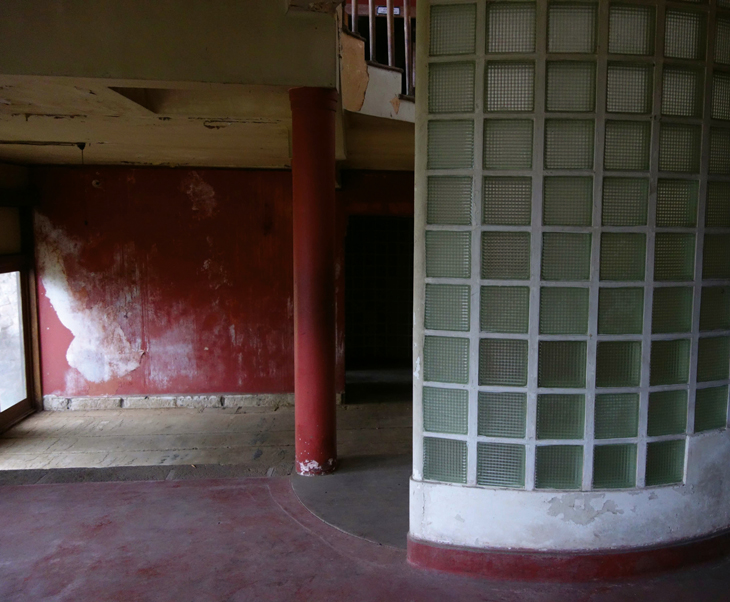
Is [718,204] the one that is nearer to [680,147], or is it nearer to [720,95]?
[680,147]

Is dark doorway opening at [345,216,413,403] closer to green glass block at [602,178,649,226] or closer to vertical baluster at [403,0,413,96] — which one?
vertical baluster at [403,0,413,96]

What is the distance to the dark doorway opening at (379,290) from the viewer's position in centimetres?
1047

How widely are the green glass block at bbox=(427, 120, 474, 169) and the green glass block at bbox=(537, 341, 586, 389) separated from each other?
1.03m

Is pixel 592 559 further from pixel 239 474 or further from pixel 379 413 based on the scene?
pixel 379 413

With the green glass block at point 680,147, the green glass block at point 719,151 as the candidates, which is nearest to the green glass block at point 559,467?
the green glass block at point 680,147

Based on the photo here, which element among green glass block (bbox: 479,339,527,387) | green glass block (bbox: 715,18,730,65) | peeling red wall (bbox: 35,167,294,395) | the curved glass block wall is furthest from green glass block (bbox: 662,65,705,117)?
peeling red wall (bbox: 35,167,294,395)

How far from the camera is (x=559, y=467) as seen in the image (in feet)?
10.4

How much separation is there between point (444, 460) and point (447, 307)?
83 cm

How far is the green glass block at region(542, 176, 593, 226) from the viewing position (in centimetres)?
303

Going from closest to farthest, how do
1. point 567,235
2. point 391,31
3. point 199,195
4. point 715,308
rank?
point 567,235 → point 715,308 → point 391,31 → point 199,195

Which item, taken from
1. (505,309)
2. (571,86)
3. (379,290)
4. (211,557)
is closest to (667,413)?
(505,309)

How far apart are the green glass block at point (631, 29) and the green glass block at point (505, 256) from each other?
3.38 ft

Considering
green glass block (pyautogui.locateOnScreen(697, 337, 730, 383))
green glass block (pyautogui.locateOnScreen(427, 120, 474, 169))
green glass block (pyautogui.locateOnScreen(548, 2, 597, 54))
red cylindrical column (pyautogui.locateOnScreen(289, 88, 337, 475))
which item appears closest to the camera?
green glass block (pyautogui.locateOnScreen(548, 2, 597, 54))

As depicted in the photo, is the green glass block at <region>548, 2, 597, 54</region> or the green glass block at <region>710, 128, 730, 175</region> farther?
the green glass block at <region>710, 128, 730, 175</region>
